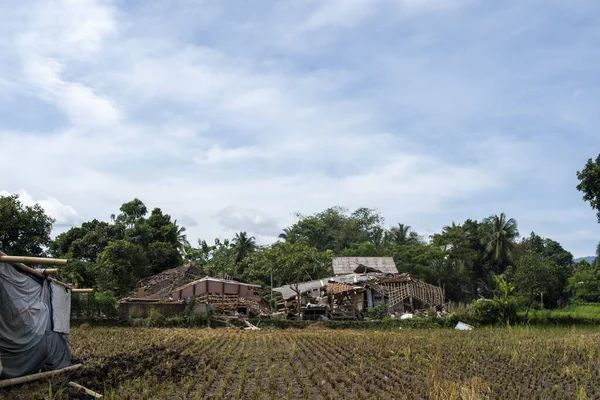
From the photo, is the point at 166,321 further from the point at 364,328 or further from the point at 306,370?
the point at 306,370

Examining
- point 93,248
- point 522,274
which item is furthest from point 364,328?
point 93,248

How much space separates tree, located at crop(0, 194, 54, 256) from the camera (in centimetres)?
2684

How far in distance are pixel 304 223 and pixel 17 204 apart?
31.5 meters

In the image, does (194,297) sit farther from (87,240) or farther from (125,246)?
(87,240)

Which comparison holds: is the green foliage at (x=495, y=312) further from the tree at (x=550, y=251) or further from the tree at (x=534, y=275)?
the tree at (x=550, y=251)

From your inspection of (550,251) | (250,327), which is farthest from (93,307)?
(550,251)

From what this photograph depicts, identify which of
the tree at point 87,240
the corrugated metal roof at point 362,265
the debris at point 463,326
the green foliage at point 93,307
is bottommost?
the debris at point 463,326

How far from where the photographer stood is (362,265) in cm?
3978

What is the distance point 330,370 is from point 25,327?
20.0ft

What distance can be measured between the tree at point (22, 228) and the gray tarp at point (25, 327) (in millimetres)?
18047

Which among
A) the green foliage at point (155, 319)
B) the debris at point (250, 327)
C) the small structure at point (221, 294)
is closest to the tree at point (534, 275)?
the debris at point (250, 327)

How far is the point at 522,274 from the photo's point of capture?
26312 mm

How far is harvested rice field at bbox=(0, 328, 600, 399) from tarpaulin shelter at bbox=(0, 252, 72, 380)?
17.8 inches

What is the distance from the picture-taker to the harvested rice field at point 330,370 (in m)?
9.11
